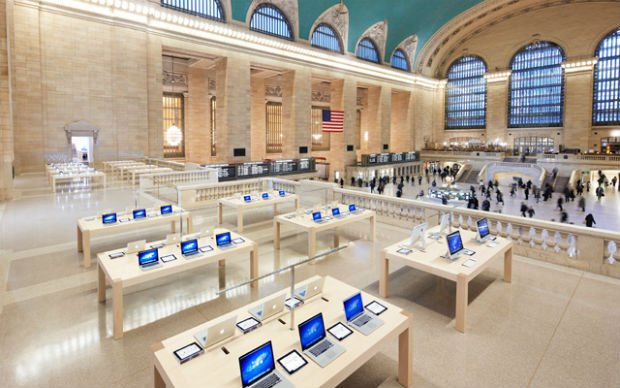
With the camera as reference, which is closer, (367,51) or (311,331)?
(311,331)

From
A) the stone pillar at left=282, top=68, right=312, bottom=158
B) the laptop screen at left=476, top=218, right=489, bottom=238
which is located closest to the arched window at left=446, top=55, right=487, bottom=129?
the stone pillar at left=282, top=68, right=312, bottom=158

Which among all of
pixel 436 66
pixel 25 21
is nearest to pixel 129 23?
pixel 25 21

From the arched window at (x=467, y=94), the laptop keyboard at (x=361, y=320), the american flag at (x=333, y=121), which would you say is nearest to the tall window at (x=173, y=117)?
the american flag at (x=333, y=121)

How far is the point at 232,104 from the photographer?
69.2 ft

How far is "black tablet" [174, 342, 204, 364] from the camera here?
8.01 feet

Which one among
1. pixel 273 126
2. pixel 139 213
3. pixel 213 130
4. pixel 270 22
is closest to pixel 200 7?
pixel 270 22

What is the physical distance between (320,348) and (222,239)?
2676 millimetres

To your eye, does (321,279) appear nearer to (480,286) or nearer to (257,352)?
(257,352)

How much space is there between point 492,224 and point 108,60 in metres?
17.0

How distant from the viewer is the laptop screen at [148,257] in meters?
4.09

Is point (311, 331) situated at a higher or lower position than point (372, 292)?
higher

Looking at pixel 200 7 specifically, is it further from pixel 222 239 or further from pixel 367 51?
pixel 222 239

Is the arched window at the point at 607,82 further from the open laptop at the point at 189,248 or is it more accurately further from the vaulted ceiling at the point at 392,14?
the open laptop at the point at 189,248

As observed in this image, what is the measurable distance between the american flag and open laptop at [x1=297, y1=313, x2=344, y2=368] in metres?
23.1
